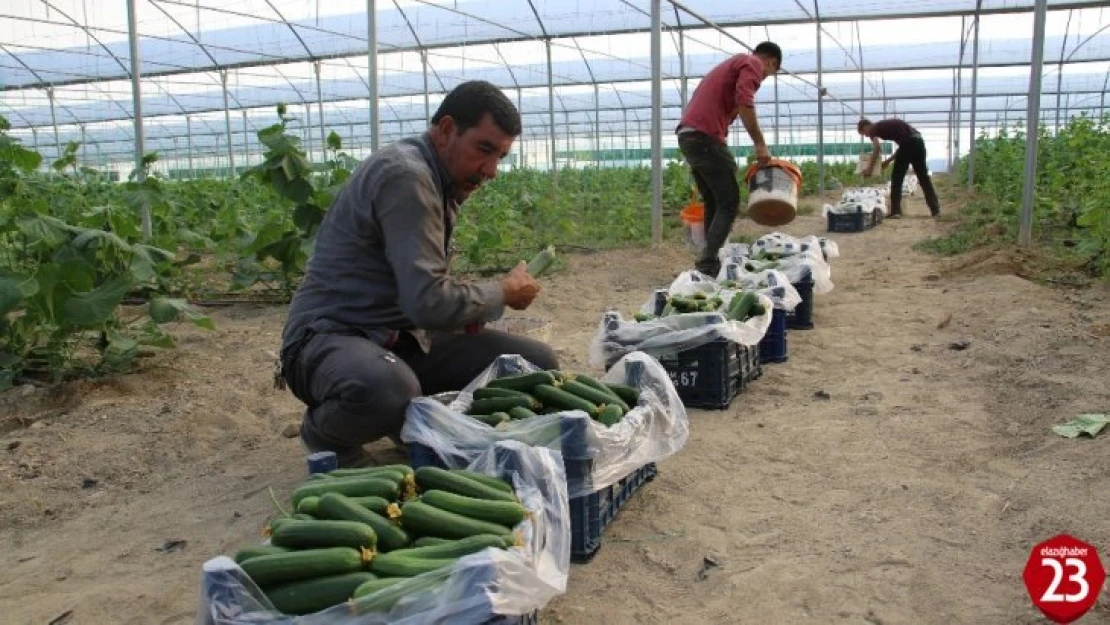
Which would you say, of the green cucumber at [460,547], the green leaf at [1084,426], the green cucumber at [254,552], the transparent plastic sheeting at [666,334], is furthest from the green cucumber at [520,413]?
the green leaf at [1084,426]

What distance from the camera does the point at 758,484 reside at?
14.0ft

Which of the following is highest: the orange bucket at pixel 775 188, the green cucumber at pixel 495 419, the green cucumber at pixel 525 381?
the orange bucket at pixel 775 188

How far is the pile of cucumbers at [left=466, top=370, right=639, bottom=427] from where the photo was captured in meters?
3.71

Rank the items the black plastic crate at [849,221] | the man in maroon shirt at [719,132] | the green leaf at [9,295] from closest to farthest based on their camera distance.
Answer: the green leaf at [9,295] → the man in maroon shirt at [719,132] → the black plastic crate at [849,221]

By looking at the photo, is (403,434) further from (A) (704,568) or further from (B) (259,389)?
(B) (259,389)

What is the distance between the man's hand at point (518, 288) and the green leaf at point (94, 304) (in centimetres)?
315

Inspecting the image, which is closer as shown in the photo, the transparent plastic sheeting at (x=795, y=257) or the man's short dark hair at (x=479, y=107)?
the man's short dark hair at (x=479, y=107)

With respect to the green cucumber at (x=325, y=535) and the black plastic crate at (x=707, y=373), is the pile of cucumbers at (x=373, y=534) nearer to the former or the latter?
the green cucumber at (x=325, y=535)

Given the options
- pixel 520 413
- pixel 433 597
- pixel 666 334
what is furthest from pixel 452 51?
pixel 433 597

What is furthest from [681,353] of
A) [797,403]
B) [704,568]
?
[704,568]

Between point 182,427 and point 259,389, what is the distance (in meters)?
0.78

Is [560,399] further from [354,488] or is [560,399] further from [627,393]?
[354,488]

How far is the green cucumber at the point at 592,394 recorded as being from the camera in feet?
12.8

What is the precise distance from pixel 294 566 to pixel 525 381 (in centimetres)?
177
